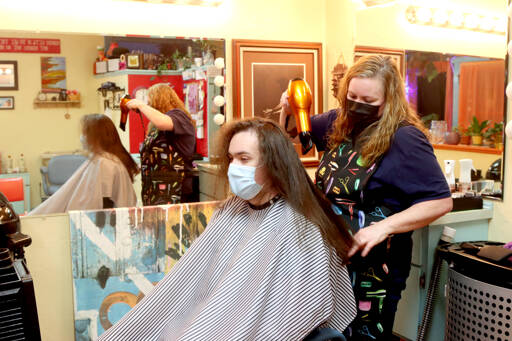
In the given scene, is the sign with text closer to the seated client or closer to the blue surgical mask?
the seated client

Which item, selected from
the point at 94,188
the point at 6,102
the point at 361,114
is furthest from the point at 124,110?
the point at 361,114

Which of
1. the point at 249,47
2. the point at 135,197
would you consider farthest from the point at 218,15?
the point at 135,197

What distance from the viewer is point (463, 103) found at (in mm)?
2465

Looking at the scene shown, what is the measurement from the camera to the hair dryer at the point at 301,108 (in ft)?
6.61

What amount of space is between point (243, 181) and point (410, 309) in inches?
48.6

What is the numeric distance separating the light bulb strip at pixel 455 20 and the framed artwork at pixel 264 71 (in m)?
0.59

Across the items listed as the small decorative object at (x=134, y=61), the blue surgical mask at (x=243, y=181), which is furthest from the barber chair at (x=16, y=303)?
the small decorative object at (x=134, y=61)

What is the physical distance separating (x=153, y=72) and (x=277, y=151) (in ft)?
3.87

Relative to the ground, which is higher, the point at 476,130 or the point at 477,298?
the point at 476,130

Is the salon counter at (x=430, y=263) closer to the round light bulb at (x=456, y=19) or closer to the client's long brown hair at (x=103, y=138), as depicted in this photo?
the round light bulb at (x=456, y=19)

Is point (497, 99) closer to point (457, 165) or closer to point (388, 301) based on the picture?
point (457, 165)

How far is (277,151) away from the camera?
160 centimetres

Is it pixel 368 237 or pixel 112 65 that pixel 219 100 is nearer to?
pixel 112 65

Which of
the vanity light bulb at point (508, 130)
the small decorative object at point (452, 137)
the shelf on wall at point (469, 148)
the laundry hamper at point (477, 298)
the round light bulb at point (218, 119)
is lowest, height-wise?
the laundry hamper at point (477, 298)
